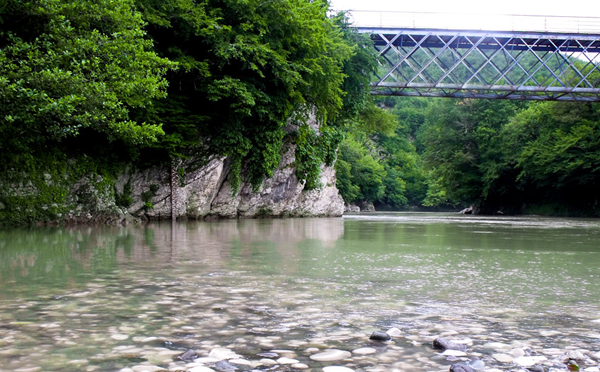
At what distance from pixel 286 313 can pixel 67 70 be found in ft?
36.3

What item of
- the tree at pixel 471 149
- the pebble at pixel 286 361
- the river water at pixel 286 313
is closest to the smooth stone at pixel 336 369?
the river water at pixel 286 313

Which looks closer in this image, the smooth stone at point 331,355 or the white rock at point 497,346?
the smooth stone at point 331,355

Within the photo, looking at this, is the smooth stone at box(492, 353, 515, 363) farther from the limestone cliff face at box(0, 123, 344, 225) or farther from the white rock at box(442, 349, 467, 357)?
the limestone cliff face at box(0, 123, 344, 225)

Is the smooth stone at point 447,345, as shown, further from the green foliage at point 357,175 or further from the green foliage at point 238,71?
the green foliage at point 357,175

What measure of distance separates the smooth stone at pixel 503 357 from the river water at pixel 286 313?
1cm

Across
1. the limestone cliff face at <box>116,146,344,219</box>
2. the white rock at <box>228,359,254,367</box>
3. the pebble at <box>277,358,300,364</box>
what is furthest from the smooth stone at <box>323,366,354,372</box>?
the limestone cliff face at <box>116,146,344,219</box>

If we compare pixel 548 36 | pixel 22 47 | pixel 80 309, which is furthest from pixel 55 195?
pixel 548 36

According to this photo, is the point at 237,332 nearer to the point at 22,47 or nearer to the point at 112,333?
the point at 112,333

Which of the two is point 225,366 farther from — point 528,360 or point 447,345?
point 528,360

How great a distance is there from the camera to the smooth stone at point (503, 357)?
8.29 feet

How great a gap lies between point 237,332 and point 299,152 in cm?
2581

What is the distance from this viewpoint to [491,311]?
3623 mm

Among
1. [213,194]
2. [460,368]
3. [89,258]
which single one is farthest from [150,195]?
[460,368]

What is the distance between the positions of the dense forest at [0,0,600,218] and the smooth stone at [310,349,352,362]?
10891 millimetres
